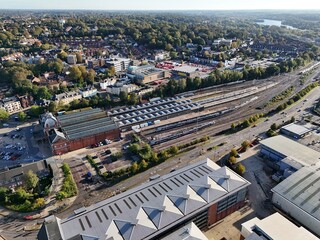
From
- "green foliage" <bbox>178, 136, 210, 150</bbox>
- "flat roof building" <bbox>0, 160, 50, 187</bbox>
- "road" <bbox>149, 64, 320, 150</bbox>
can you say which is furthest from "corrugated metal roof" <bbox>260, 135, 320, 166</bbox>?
"flat roof building" <bbox>0, 160, 50, 187</bbox>

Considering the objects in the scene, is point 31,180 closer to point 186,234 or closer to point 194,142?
point 186,234

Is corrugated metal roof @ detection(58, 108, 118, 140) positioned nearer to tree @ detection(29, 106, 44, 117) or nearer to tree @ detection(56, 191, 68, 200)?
tree @ detection(29, 106, 44, 117)

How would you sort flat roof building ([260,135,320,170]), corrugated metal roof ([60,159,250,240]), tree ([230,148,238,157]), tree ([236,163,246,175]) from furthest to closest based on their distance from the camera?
tree ([230,148,238,157]), flat roof building ([260,135,320,170]), tree ([236,163,246,175]), corrugated metal roof ([60,159,250,240])

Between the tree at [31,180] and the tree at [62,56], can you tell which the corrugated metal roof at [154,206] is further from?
the tree at [62,56]

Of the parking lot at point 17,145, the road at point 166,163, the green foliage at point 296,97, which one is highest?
the green foliage at point 296,97

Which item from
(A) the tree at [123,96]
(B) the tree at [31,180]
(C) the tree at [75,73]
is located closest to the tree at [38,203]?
(B) the tree at [31,180]

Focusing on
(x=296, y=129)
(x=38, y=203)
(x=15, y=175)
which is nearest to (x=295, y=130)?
(x=296, y=129)

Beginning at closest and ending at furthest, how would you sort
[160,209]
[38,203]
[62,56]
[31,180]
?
[160,209]
[38,203]
[31,180]
[62,56]
